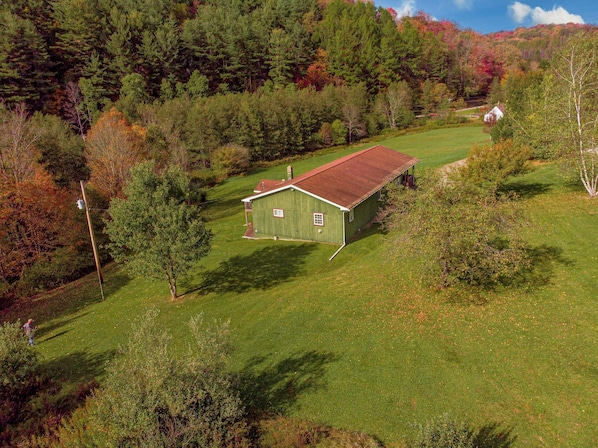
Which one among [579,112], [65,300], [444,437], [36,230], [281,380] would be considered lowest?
[65,300]

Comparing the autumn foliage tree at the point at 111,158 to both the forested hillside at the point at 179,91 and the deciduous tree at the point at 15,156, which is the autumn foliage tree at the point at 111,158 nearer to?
the forested hillside at the point at 179,91

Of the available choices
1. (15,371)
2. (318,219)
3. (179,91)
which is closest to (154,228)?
(15,371)

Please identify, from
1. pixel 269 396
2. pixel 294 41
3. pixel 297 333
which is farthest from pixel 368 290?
pixel 294 41

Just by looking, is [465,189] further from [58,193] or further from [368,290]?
[58,193]

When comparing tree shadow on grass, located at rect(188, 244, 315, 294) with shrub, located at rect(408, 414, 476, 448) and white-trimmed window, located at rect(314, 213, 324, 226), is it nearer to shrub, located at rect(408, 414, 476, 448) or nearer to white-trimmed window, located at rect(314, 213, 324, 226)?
white-trimmed window, located at rect(314, 213, 324, 226)

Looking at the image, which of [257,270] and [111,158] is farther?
[111,158]

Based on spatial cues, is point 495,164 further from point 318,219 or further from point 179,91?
point 179,91

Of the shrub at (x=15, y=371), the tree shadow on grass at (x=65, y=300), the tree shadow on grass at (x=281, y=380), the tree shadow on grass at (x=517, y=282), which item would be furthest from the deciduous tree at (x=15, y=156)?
the tree shadow on grass at (x=517, y=282)
